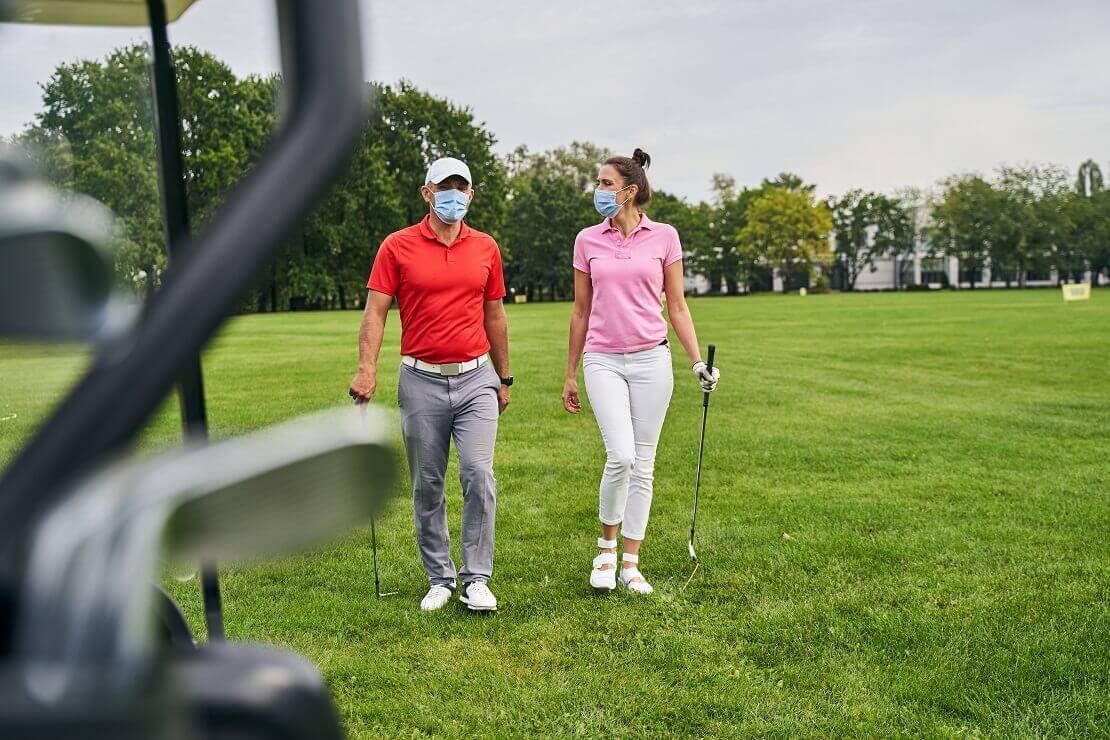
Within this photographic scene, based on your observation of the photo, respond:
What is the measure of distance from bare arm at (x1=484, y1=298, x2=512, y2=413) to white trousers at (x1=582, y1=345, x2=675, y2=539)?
1.63ft

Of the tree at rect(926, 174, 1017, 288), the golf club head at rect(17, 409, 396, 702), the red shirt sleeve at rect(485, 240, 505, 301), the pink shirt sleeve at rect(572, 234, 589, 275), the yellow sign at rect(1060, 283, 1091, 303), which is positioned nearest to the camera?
the golf club head at rect(17, 409, 396, 702)

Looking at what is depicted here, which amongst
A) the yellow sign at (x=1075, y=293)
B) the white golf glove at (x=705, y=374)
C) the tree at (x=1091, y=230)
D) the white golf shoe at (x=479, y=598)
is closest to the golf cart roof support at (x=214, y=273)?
the white golf shoe at (x=479, y=598)

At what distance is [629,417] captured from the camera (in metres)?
5.75

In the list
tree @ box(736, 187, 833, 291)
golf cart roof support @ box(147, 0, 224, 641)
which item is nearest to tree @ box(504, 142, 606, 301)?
tree @ box(736, 187, 833, 291)

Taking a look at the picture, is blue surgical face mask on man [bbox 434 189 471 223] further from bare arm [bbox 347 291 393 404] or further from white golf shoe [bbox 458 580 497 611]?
white golf shoe [bbox 458 580 497 611]

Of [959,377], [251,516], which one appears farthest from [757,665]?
[959,377]

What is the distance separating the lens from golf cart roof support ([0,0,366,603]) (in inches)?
21.4

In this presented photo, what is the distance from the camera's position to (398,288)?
5.38 m

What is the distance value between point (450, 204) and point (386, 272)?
0.50 metres

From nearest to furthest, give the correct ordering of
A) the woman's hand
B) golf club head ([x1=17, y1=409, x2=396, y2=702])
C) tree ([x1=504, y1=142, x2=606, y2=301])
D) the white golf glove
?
golf club head ([x1=17, y1=409, x2=396, y2=702]), the white golf glove, the woman's hand, tree ([x1=504, y1=142, x2=606, y2=301])

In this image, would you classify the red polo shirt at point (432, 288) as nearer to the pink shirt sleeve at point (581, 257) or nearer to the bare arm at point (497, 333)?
the bare arm at point (497, 333)

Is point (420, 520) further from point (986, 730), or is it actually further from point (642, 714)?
point (986, 730)

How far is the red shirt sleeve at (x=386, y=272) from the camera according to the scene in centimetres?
528

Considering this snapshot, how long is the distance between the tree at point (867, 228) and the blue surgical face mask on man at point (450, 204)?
117 m
